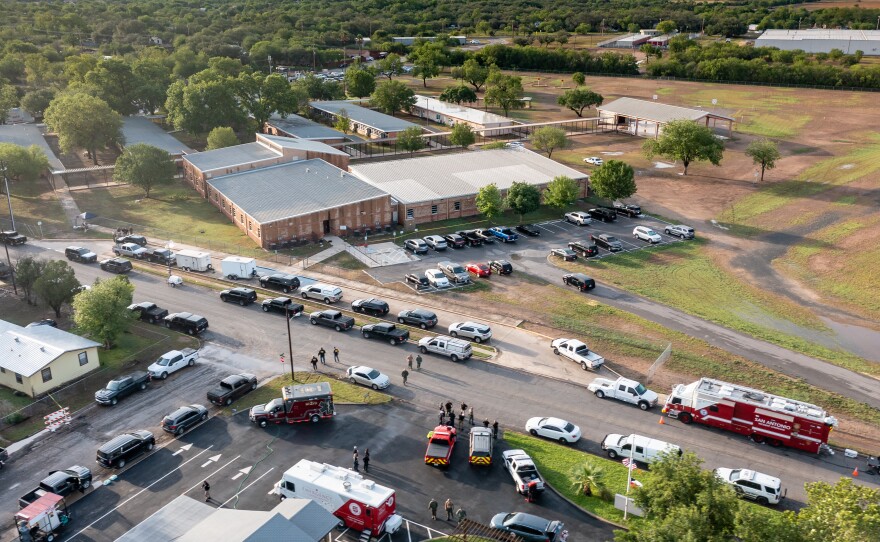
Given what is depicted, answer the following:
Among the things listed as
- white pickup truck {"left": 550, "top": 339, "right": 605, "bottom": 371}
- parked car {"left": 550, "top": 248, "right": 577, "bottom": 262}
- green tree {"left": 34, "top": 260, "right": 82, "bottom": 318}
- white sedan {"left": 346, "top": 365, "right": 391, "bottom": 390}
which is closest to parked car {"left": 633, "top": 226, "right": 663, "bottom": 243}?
parked car {"left": 550, "top": 248, "right": 577, "bottom": 262}

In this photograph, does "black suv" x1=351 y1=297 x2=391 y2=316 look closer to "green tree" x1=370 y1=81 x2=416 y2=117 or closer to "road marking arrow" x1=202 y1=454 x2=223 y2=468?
"road marking arrow" x1=202 y1=454 x2=223 y2=468

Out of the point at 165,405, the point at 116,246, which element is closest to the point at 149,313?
the point at 165,405

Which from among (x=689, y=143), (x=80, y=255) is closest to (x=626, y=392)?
(x=80, y=255)

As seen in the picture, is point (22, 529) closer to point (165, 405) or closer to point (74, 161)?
point (165, 405)

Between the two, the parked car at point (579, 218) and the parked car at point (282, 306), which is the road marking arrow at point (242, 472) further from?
the parked car at point (579, 218)

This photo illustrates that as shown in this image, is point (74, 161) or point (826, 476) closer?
point (826, 476)

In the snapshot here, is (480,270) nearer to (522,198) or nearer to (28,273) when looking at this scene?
(522,198)
